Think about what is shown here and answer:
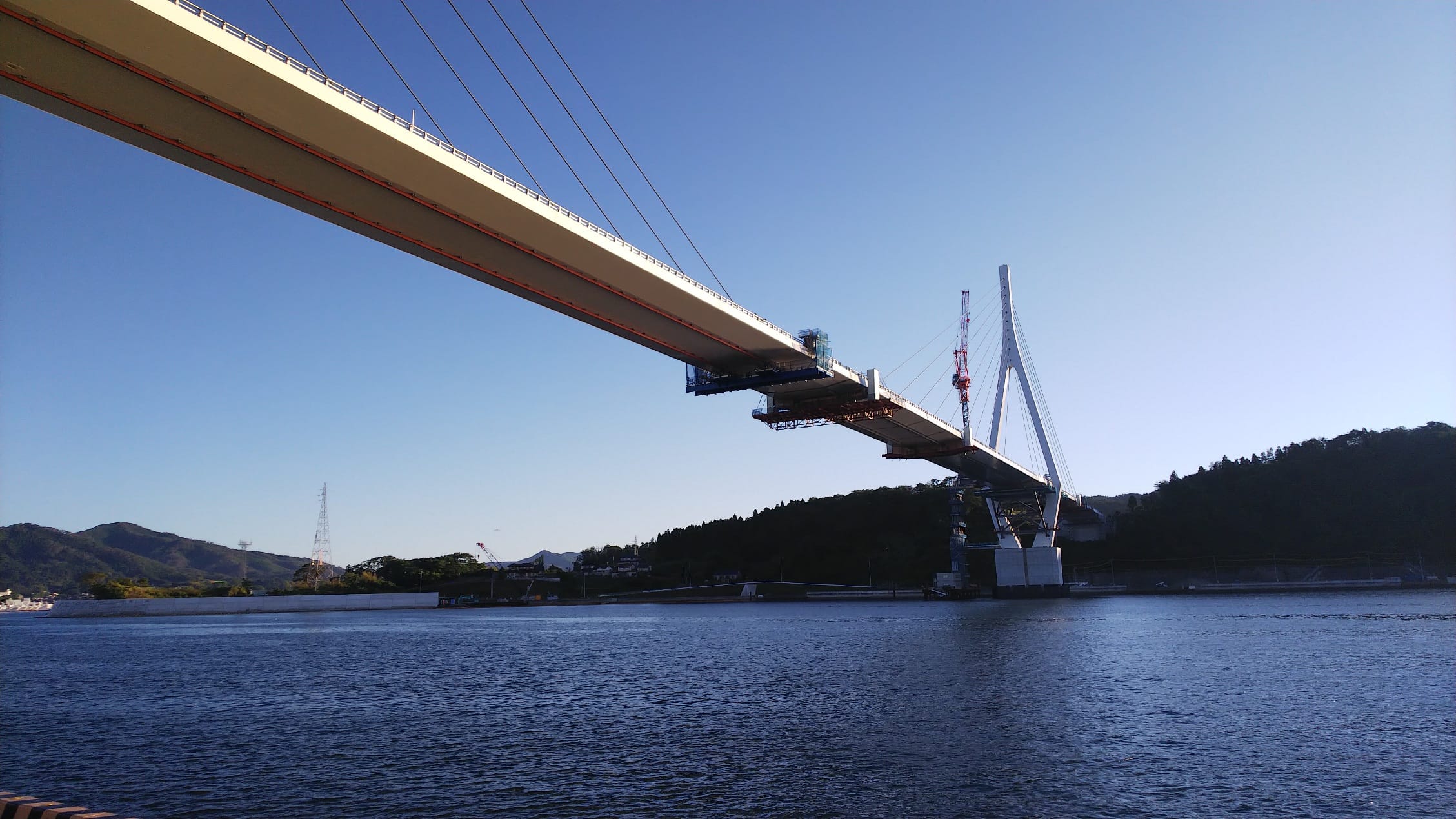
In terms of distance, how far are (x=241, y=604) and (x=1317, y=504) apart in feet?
510

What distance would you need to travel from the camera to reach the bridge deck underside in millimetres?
19359

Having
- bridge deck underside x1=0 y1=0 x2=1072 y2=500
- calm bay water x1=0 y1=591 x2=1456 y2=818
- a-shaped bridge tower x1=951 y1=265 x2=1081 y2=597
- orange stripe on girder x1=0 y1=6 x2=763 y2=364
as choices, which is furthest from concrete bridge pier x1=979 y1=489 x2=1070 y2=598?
orange stripe on girder x1=0 y1=6 x2=763 y2=364

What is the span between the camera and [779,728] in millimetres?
20891

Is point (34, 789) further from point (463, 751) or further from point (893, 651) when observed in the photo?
point (893, 651)

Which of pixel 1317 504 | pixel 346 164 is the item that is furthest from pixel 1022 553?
pixel 346 164

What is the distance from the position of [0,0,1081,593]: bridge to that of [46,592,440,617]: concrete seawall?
108 metres

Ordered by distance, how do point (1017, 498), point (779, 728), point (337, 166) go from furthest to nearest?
point (1017, 498) < point (337, 166) < point (779, 728)

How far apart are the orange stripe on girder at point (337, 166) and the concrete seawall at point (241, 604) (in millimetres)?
114479

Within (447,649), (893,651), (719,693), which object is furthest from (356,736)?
(447,649)

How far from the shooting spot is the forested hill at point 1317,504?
101000 mm

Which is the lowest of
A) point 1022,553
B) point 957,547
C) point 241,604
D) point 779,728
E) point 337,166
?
point 241,604

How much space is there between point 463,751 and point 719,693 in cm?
1036

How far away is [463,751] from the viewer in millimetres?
19000

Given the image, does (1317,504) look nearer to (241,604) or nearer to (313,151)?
(313,151)
